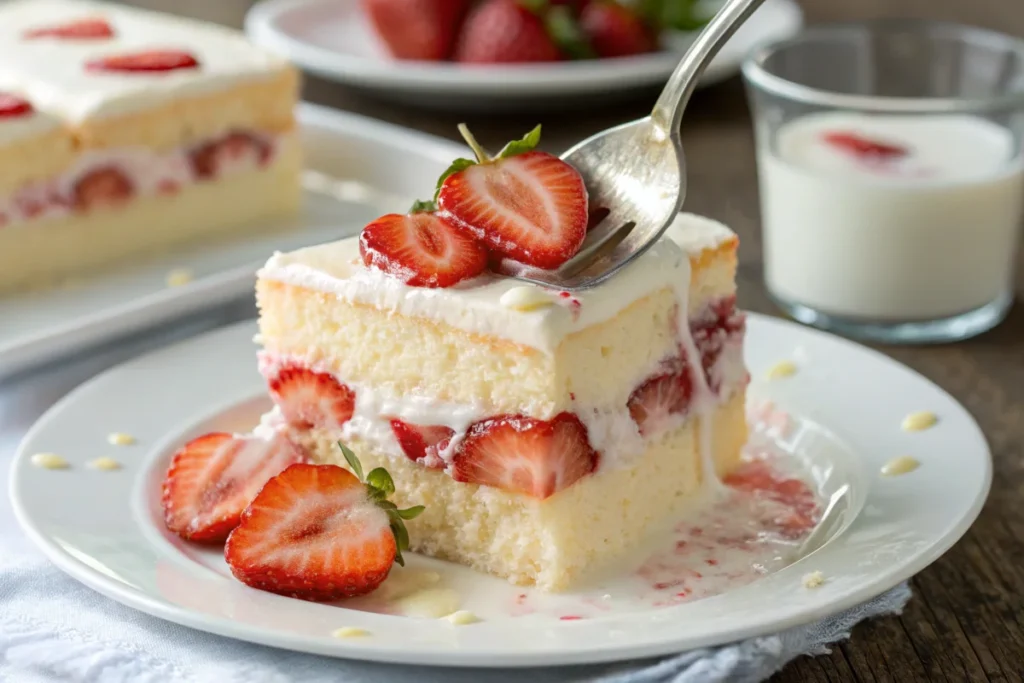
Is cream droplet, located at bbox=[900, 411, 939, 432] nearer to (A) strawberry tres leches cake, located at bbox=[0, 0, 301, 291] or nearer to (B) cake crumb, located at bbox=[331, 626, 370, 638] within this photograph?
(B) cake crumb, located at bbox=[331, 626, 370, 638]

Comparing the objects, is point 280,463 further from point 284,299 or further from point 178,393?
point 178,393

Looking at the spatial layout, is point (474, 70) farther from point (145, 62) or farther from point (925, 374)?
point (925, 374)

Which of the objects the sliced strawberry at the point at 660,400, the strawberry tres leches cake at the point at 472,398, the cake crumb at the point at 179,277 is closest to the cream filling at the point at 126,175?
the cake crumb at the point at 179,277

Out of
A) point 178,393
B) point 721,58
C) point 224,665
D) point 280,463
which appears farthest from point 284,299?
point 721,58

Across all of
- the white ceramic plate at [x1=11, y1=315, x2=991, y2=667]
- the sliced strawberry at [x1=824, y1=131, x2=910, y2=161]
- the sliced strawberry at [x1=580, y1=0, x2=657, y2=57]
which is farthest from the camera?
the sliced strawberry at [x1=580, y1=0, x2=657, y2=57]

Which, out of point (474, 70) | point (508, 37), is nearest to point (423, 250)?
point (474, 70)

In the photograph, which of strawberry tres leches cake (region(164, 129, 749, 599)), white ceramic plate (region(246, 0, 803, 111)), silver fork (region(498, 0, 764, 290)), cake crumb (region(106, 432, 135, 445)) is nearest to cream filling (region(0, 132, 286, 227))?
white ceramic plate (region(246, 0, 803, 111))
